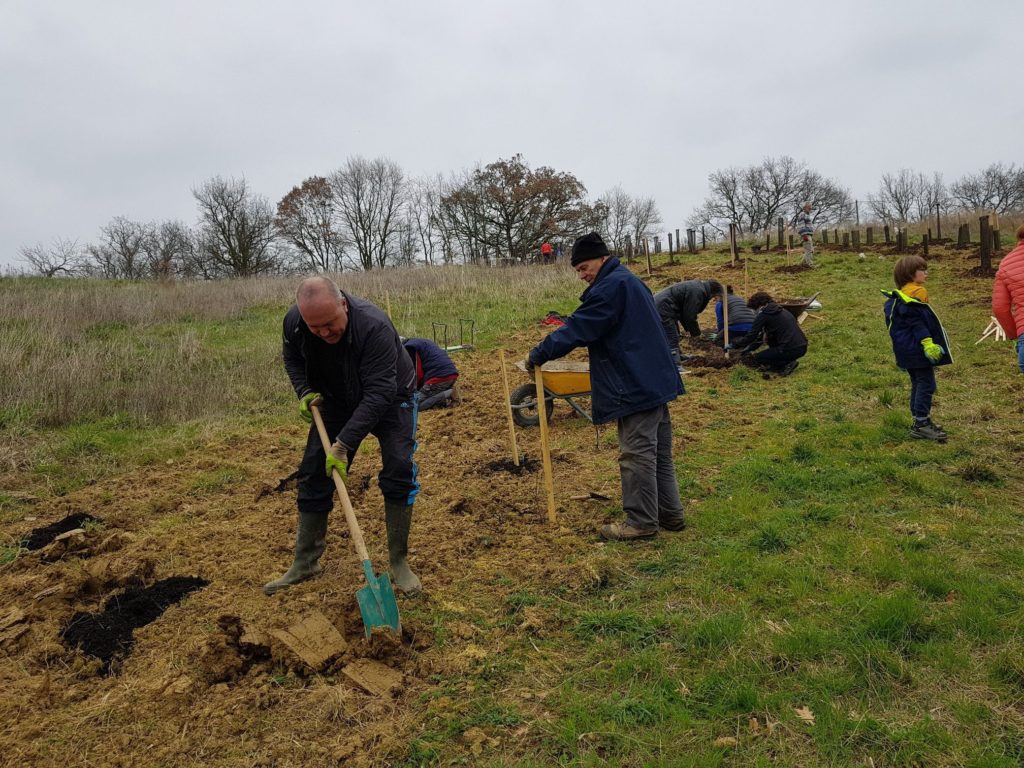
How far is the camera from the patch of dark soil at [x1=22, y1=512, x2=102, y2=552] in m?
4.76

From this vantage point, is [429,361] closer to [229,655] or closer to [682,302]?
[682,302]

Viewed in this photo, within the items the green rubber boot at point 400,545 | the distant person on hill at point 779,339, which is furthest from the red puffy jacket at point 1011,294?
the green rubber boot at point 400,545

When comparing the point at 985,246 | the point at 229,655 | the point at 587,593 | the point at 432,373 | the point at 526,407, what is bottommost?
the point at 587,593

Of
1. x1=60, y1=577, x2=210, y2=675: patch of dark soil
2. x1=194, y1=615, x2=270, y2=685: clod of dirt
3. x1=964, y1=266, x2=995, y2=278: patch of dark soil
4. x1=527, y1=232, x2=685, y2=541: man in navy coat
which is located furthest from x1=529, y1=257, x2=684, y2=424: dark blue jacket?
x1=964, y1=266, x2=995, y2=278: patch of dark soil

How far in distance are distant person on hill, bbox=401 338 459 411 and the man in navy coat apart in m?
3.99

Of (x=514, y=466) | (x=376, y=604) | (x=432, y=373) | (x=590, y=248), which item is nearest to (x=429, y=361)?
(x=432, y=373)

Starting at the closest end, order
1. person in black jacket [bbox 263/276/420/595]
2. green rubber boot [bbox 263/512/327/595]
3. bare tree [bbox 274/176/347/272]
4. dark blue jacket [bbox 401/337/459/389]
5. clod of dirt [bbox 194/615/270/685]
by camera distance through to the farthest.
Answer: clod of dirt [bbox 194/615/270/685], person in black jacket [bbox 263/276/420/595], green rubber boot [bbox 263/512/327/595], dark blue jacket [bbox 401/337/459/389], bare tree [bbox 274/176/347/272]

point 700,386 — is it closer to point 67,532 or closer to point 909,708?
point 909,708

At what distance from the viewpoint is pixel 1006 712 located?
7.85ft

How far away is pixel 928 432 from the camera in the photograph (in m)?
5.73

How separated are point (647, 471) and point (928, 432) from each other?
129 inches

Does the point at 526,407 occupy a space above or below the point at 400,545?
above

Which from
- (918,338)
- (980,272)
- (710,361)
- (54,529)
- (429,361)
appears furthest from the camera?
(980,272)

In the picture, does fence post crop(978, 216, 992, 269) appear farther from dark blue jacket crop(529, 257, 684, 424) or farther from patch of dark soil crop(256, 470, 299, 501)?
patch of dark soil crop(256, 470, 299, 501)
